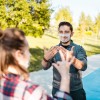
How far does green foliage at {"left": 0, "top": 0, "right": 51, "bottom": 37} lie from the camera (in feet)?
45.5

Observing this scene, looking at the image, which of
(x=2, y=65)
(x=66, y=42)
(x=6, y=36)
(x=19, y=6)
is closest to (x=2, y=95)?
(x=2, y=65)

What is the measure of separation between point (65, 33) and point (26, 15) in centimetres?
1042

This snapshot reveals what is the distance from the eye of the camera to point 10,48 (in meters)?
1.62

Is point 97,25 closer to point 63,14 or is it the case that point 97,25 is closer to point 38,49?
point 63,14

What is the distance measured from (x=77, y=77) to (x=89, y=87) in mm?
4612

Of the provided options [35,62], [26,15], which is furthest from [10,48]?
[26,15]

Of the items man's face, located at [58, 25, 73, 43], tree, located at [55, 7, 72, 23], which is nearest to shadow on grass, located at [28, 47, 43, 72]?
man's face, located at [58, 25, 73, 43]

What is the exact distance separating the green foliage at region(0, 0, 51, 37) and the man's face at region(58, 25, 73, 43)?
32.7ft

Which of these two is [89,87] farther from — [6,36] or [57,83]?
[6,36]

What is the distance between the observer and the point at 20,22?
1425 cm

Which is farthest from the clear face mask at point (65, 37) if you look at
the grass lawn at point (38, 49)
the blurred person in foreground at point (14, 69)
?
the blurred person in foreground at point (14, 69)

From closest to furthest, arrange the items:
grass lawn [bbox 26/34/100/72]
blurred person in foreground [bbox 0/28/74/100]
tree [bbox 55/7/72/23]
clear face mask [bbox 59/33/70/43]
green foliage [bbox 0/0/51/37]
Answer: blurred person in foreground [bbox 0/28/74/100] → clear face mask [bbox 59/33/70/43] → grass lawn [bbox 26/34/100/72] → green foliage [bbox 0/0/51/37] → tree [bbox 55/7/72/23]

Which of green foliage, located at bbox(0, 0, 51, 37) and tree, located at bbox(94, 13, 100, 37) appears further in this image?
tree, located at bbox(94, 13, 100, 37)

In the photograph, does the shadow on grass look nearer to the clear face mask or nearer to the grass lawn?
the grass lawn
